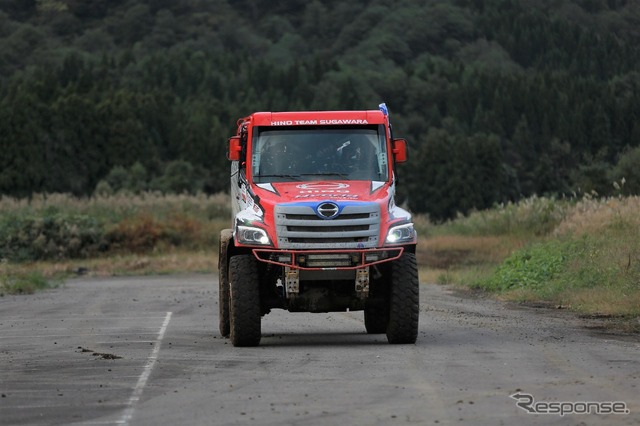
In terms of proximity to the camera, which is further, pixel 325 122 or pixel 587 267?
pixel 587 267

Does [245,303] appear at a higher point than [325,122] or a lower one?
lower

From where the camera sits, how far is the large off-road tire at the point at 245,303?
20.0 meters

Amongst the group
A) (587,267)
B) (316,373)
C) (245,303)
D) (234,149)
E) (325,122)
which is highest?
(325,122)

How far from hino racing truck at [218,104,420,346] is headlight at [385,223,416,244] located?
14mm

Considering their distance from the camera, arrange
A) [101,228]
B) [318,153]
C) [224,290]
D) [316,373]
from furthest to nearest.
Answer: [101,228]
[224,290]
[318,153]
[316,373]

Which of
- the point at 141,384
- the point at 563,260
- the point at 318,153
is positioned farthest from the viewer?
the point at 563,260

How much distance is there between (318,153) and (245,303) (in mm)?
2593

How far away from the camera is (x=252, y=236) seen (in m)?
20.0

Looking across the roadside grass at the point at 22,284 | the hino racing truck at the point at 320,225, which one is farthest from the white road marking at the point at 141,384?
the roadside grass at the point at 22,284

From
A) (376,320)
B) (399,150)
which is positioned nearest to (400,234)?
(399,150)

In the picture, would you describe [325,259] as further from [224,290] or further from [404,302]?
[224,290]

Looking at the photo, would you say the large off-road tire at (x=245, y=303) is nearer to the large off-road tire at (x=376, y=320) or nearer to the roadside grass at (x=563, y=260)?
the large off-road tire at (x=376, y=320)

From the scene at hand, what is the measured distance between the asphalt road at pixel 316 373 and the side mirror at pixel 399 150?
2644 millimetres

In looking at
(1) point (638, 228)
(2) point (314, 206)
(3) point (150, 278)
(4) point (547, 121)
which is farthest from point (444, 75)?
(2) point (314, 206)
